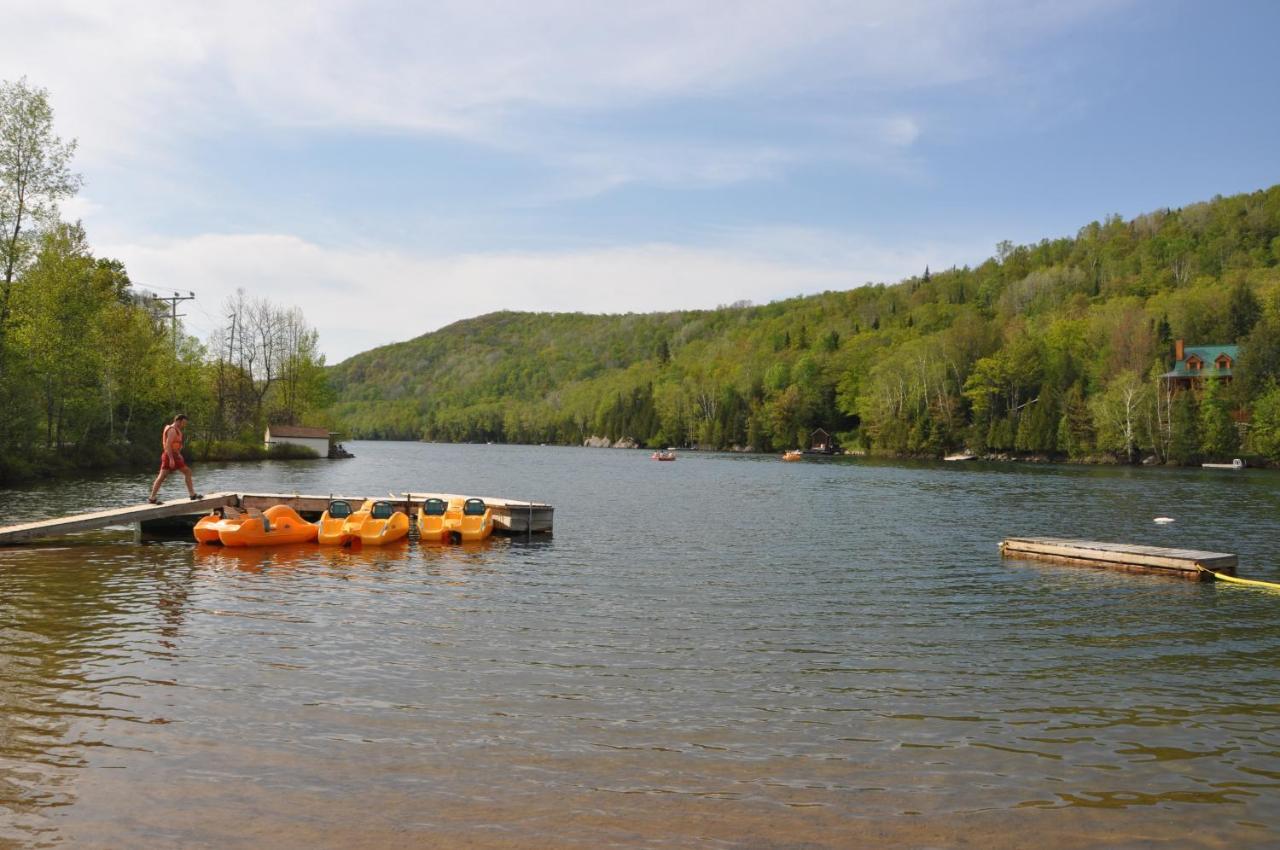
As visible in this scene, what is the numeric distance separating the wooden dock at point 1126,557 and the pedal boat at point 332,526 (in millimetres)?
20998

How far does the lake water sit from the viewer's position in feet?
27.2

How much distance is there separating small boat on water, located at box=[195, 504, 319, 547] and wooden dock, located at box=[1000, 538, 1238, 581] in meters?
22.4

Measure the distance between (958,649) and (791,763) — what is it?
7021mm

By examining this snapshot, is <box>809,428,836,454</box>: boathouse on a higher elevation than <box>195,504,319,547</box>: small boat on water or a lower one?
higher

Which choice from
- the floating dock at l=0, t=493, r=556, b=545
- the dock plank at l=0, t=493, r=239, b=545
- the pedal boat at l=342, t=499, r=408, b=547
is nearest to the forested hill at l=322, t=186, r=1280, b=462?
the floating dock at l=0, t=493, r=556, b=545

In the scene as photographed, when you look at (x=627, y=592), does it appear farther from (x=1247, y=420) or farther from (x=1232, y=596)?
(x=1247, y=420)

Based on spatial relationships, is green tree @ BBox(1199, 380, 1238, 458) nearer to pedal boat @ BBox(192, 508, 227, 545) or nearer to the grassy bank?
the grassy bank

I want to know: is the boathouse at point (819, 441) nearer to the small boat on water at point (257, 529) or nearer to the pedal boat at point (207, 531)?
the small boat on water at point (257, 529)

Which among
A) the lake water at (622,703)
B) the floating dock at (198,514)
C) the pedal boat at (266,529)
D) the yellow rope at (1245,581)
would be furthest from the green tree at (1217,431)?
the pedal boat at (266,529)

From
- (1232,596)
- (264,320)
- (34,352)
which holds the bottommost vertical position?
(1232,596)

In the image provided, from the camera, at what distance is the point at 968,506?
159 ft

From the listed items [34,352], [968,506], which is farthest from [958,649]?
[34,352]

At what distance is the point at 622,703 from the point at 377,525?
59.3 ft

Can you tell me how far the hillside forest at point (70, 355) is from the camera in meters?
45.4
